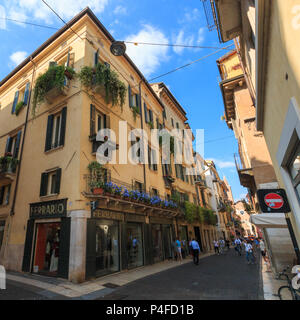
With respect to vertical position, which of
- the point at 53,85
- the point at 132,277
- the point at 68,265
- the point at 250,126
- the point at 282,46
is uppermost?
the point at 53,85

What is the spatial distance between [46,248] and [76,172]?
429cm

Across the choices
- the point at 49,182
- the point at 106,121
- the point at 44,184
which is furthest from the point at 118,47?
the point at 44,184

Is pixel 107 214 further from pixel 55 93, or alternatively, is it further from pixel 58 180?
pixel 55 93

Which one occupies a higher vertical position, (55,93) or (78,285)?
(55,93)

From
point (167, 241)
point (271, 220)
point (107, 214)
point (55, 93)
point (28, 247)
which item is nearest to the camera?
point (271, 220)

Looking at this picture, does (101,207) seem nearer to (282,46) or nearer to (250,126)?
(282,46)

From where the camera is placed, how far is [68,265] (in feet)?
27.1

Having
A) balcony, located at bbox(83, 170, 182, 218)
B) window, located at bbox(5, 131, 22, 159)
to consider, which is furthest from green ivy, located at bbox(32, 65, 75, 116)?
balcony, located at bbox(83, 170, 182, 218)

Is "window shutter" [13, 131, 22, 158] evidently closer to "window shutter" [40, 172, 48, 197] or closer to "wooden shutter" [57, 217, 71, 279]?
"window shutter" [40, 172, 48, 197]

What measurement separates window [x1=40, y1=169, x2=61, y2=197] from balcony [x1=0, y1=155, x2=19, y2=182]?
3269 mm

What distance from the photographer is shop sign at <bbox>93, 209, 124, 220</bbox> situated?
9.62 metres

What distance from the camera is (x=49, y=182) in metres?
10.8
